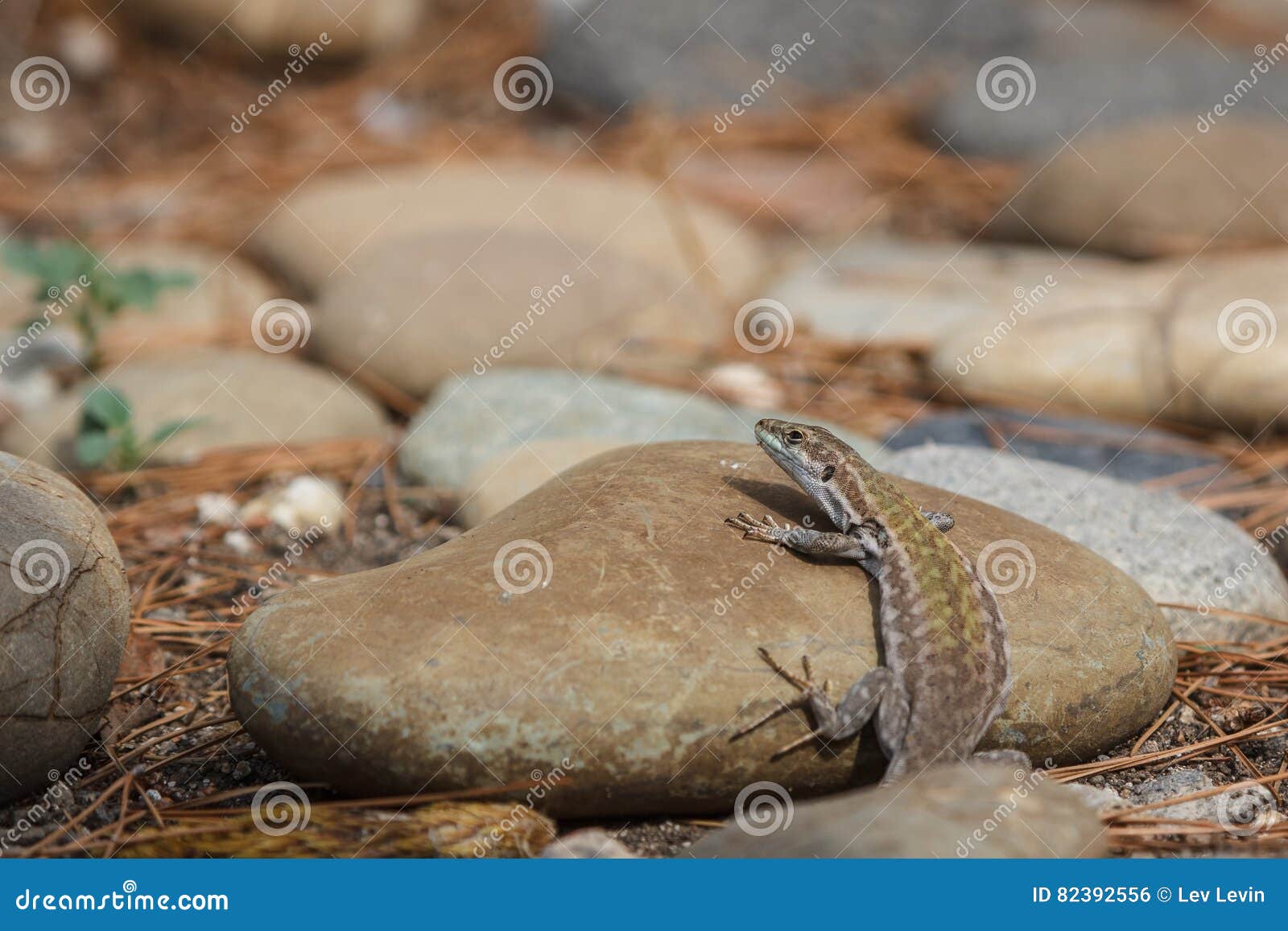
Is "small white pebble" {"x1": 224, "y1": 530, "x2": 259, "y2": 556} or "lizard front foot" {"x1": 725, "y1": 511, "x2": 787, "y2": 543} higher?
"lizard front foot" {"x1": 725, "y1": 511, "x2": 787, "y2": 543}

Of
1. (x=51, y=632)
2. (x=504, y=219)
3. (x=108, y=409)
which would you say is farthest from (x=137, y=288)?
(x=51, y=632)

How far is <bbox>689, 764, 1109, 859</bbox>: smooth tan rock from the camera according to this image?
2.83m

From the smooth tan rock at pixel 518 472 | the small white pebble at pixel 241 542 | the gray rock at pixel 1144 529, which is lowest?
the small white pebble at pixel 241 542

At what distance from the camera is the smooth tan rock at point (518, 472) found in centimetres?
513

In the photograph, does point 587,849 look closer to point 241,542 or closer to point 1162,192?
point 241,542

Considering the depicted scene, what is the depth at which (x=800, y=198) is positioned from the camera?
10039mm

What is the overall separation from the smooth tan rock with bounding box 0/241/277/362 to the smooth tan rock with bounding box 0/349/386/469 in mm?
825

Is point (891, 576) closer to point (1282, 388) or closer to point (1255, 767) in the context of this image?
point (1255, 767)

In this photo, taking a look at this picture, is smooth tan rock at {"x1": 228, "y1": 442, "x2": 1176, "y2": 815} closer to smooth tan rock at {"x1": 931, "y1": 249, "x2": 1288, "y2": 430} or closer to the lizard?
the lizard

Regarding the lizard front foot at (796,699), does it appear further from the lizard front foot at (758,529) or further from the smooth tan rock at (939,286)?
the smooth tan rock at (939,286)

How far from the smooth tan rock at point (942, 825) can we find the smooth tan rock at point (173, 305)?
5.49 metres

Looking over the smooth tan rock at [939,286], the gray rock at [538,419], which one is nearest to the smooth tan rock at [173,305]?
the gray rock at [538,419]

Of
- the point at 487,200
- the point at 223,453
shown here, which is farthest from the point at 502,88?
the point at 223,453

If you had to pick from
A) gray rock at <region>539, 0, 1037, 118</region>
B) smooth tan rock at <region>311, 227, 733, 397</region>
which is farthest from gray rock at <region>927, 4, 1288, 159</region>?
smooth tan rock at <region>311, 227, 733, 397</region>
